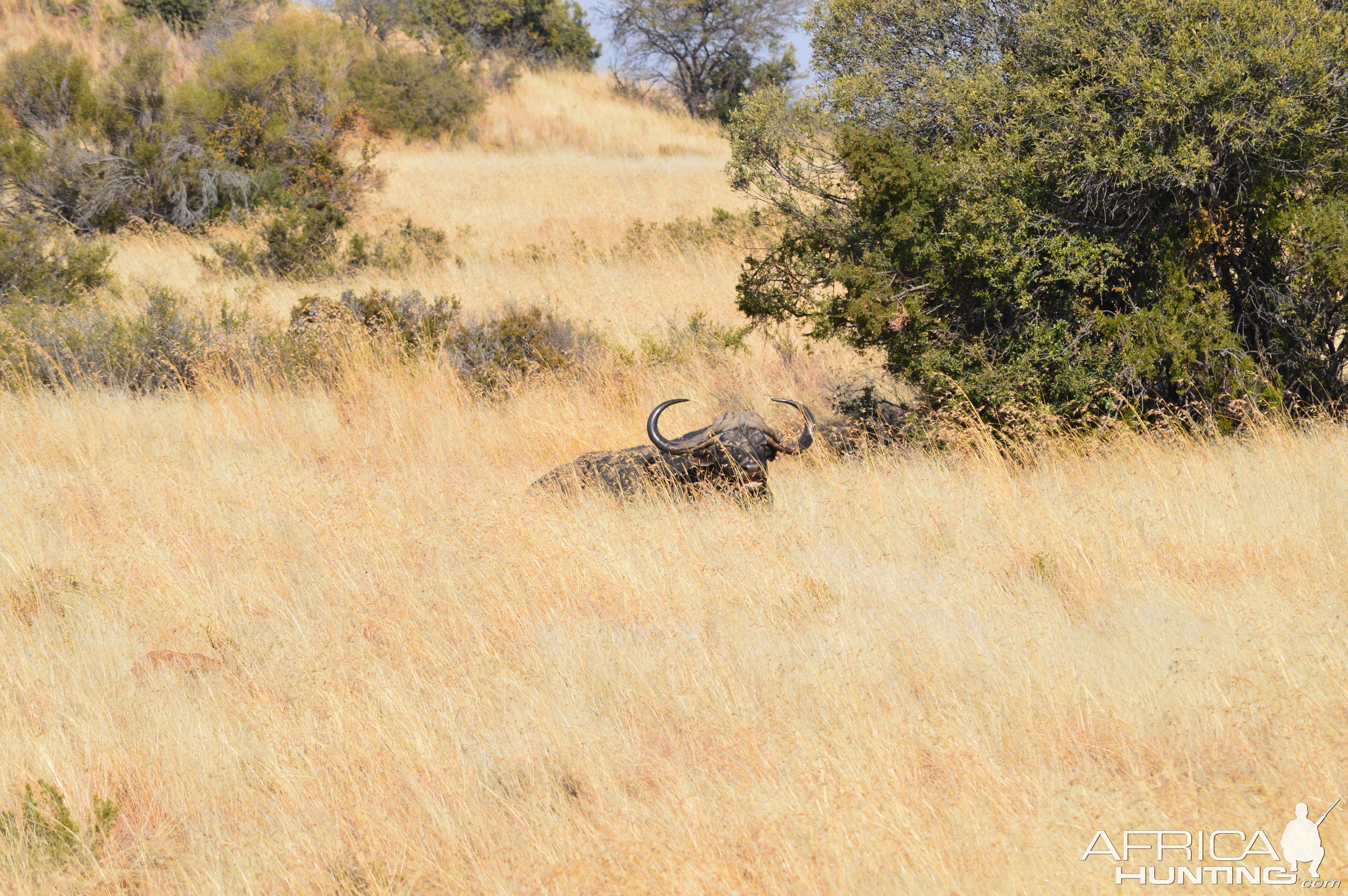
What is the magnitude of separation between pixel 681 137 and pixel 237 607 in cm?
2618

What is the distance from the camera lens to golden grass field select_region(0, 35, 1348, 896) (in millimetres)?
3254

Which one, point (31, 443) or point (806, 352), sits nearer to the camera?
point (31, 443)

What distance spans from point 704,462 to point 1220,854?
4284 millimetres

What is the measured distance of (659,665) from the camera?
442 cm

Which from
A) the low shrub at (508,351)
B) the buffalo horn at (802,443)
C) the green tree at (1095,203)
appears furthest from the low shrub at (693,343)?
the buffalo horn at (802,443)

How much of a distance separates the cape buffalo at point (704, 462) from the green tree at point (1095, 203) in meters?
1.38

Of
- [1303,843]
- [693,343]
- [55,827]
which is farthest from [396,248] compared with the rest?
[1303,843]

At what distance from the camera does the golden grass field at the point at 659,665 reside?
325cm

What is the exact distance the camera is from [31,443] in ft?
26.7

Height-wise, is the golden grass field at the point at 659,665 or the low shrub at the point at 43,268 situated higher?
the low shrub at the point at 43,268

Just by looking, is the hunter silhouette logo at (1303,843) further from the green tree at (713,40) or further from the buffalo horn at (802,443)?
the green tree at (713,40)

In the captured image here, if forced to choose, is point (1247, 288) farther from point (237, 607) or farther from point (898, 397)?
point (237, 607)

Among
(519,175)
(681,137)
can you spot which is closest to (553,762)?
(519,175)

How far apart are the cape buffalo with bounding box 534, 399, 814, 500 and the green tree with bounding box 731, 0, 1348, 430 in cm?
138
